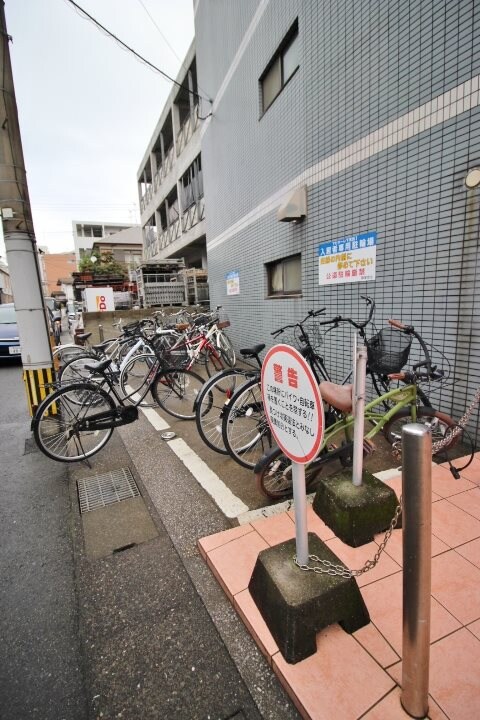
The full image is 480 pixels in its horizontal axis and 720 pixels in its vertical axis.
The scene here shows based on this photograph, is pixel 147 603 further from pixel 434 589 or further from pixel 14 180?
pixel 14 180

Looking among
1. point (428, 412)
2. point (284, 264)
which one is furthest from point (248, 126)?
point (428, 412)

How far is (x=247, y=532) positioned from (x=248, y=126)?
8.43 m

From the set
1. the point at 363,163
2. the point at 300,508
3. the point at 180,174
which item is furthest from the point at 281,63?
the point at 180,174

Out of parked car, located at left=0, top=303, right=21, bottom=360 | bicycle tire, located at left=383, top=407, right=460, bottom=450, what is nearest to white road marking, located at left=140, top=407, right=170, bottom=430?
bicycle tire, located at left=383, top=407, right=460, bottom=450

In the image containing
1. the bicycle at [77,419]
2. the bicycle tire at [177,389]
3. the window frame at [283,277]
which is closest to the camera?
the bicycle at [77,419]

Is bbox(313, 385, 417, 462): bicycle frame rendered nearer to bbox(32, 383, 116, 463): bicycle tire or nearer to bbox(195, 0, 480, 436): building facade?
bbox(195, 0, 480, 436): building facade

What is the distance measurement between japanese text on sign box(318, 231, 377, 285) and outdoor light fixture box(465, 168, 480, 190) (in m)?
1.21

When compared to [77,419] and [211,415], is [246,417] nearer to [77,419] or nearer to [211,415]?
[211,415]

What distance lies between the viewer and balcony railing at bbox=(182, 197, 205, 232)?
1347cm

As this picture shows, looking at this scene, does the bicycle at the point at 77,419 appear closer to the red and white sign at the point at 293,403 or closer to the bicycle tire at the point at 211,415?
the bicycle tire at the point at 211,415

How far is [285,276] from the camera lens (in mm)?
6953

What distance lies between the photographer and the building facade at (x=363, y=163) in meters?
3.50

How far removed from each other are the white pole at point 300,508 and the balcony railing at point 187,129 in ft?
45.4

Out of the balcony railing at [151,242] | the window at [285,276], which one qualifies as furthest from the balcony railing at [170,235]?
the window at [285,276]
